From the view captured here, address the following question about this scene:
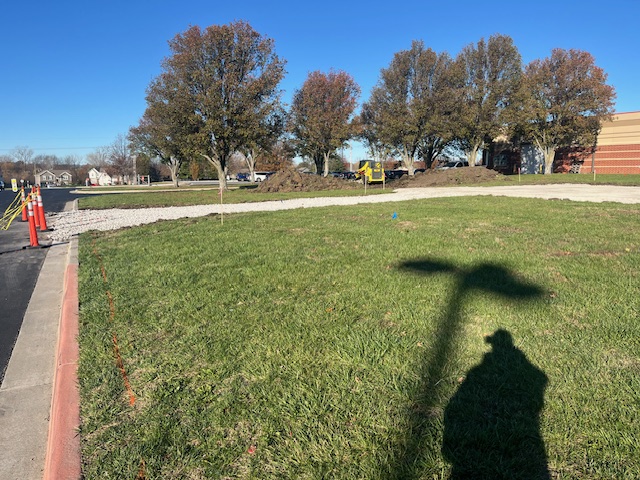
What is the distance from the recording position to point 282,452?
2117 mm

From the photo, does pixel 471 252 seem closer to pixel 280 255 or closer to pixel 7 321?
pixel 280 255

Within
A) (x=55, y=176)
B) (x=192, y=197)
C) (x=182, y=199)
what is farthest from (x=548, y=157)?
(x=55, y=176)

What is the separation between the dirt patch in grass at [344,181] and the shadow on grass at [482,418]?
23874mm

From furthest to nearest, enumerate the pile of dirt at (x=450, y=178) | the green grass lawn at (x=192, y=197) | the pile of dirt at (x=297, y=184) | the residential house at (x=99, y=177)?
the residential house at (x=99, y=177) → the pile of dirt at (x=450, y=178) → the pile of dirt at (x=297, y=184) → the green grass lawn at (x=192, y=197)

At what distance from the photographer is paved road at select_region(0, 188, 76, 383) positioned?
13.3 feet

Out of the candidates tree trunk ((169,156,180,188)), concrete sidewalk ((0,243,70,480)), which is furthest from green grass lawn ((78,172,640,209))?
tree trunk ((169,156,180,188))

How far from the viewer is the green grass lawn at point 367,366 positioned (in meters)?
2.08

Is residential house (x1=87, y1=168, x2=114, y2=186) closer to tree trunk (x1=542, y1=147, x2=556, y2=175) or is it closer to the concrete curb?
tree trunk (x1=542, y1=147, x2=556, y2=175)

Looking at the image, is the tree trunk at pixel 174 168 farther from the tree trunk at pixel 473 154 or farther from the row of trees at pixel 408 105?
the tree trunk at pixel 473 154

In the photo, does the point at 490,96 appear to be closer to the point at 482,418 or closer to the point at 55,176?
the point at 482,418

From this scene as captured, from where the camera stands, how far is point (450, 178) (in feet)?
105

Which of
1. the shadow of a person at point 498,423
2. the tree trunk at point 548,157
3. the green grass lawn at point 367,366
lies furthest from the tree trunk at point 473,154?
the shadow of a person at point 498,423

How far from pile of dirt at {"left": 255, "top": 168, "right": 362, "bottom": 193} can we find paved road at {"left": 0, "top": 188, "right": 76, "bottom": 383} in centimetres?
1725

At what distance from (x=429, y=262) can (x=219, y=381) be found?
11.5ft
